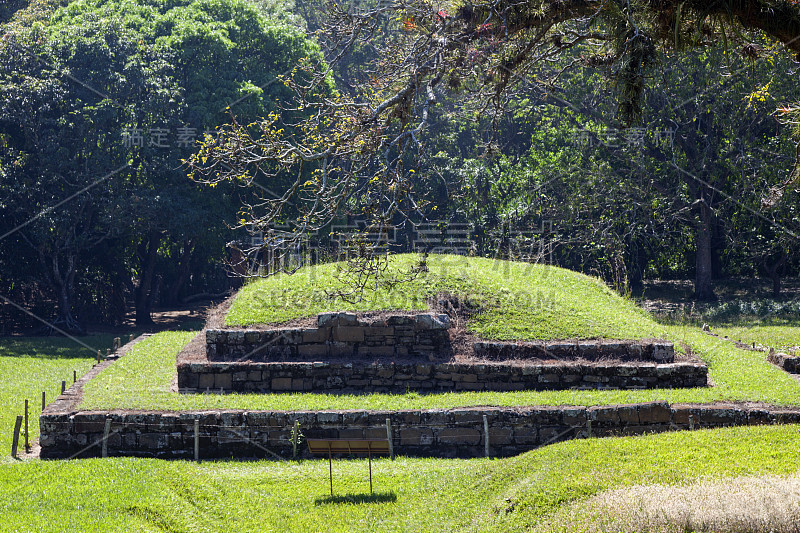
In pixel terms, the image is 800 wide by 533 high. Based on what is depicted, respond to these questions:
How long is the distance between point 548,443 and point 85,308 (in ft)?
69.5

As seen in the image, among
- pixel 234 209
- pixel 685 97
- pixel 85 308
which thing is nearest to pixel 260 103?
pixel 234 209

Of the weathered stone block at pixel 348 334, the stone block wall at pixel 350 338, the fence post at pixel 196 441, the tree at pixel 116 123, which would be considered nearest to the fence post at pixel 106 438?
the fence post at pixel 196 441

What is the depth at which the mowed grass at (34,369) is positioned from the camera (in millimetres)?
13477

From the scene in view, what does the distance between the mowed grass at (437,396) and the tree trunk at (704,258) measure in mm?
11614

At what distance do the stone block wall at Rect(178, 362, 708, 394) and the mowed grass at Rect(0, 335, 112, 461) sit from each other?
10.4 feet

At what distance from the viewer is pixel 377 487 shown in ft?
30.2

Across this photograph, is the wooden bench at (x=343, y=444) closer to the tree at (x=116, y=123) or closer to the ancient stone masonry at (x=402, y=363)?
the ancient stone masonry at (x=402, y=363)

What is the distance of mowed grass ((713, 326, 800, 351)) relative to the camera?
17.6 meters

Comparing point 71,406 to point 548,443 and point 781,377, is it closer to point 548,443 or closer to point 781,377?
point 548,443

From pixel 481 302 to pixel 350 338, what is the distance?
9.86 ft

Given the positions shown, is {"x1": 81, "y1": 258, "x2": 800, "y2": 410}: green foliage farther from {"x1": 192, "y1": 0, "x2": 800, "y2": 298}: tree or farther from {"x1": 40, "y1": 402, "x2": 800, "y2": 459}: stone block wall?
{"x1": 192, "y1": 0, "x2": 800, "y2": 298}: tree

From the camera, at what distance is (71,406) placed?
11359mm

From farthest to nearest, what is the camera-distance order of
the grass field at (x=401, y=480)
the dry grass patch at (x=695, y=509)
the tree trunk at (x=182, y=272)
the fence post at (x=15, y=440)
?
the tree trunk at (x=182, y=272) → the fence post at (x=15, y=440) → the grass field at (x=401, y=480) → the dry grass patch at (x=695, y=509)

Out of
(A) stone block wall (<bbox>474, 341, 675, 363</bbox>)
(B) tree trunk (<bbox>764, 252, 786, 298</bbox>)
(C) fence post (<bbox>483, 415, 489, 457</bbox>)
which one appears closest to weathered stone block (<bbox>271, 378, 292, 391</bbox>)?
(A) stone block wall (<bbox>474, 341, 675, 363</bbox>)
